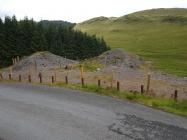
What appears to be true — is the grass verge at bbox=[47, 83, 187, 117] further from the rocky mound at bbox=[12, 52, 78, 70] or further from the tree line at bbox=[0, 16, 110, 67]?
the tree line at bbox=[0, 16, 110, 67]

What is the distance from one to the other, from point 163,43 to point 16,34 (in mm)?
109608

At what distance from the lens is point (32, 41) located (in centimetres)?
8162

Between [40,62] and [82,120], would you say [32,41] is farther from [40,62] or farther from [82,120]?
[82,120]

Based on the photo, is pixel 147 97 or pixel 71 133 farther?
pixel 147 97

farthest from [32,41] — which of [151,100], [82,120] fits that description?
[82,120]

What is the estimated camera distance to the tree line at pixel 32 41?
255ft

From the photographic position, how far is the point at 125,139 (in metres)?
12.6

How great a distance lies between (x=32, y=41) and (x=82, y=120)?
67.9 m

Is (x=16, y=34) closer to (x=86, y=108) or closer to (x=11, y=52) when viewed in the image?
(x=11, y=52)

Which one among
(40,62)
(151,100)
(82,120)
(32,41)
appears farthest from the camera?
(32,41)

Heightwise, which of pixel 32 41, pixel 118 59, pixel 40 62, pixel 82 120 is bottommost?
pixel 40 62

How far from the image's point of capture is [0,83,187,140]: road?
1333 centimetres

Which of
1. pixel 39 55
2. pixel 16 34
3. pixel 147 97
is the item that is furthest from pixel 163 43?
pixel 147 97

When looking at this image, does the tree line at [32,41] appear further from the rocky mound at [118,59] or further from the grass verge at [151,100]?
the grass verge at [151,100]
